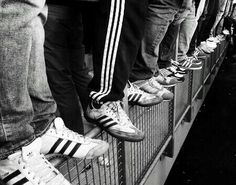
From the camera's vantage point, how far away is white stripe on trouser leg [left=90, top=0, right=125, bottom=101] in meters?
0.94

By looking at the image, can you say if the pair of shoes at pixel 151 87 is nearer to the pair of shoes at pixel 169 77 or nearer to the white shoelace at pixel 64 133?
the pair of shoes at pixel 169 77

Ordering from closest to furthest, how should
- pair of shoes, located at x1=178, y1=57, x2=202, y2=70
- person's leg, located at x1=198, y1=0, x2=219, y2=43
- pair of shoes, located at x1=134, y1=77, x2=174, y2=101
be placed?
1. pair of shoes, located at x1=134, y1=77, x2=174, y2=101
2. pair of shoes, located at x1=178, y1=57, x2=202, y2=70
3. person's leg, located at x1=198, y1=0, x2=219, y2=43

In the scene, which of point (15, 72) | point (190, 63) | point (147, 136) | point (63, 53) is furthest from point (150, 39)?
point (190, 63)

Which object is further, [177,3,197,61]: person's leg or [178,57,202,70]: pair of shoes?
[178,57,202,70]: pair of shoes

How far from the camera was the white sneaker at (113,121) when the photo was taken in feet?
3.49

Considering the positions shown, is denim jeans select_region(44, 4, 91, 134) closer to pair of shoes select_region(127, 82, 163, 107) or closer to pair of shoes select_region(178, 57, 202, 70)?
pair of shoes select_region(127, 82, 163, 107)

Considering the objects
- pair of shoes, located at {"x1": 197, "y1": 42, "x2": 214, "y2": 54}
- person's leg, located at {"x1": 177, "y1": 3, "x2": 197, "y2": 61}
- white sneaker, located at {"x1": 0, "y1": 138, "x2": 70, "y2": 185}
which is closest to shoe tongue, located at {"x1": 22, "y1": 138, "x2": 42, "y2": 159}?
white sneaker, located at {"x1": 0, "y1": 138, "x2": 70, "y2": 185}

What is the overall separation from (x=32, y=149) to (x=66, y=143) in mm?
146

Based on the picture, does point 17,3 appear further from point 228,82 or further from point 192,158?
point 228,82

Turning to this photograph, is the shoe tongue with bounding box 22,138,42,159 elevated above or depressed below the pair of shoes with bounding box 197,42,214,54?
above

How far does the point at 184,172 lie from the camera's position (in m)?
2.91

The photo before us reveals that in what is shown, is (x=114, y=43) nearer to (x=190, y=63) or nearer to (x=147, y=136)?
(x=147, y=136)

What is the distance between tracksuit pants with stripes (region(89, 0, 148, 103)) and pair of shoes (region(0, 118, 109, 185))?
188 mm

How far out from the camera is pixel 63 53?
3.76 ft
